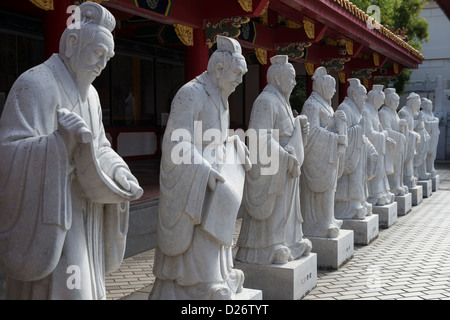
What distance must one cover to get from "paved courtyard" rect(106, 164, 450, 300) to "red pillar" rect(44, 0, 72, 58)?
8.32 feet

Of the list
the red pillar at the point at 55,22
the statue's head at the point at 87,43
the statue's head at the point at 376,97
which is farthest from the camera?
the statue's head at the point at 376,97

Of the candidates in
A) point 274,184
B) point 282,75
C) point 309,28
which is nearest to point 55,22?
point 282,75

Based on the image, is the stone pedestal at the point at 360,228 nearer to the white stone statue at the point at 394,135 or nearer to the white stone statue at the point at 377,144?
the white stone statue at the point at 377,144

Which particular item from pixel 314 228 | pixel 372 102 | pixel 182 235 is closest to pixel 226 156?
pixel 182 235

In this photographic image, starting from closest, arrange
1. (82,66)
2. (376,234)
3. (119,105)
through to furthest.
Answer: (82,66)
(376,234)
(119,105)

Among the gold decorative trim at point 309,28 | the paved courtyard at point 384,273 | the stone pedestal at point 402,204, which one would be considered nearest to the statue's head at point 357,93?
the paved courtyard at point 384,273

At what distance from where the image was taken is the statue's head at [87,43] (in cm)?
260

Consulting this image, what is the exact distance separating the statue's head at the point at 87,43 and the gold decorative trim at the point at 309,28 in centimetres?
718

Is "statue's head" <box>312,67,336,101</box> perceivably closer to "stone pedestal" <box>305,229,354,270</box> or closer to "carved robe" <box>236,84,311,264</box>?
"carved robe" <box>236,84,311,264</box>

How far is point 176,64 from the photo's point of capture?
1283 cm

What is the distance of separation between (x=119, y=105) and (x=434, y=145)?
7.84 meters

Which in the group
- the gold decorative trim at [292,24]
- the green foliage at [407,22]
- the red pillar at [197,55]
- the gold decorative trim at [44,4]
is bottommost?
the red pillar at [197,55]

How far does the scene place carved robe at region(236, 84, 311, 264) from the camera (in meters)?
4.65

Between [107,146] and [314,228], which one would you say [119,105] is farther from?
[107,146]
